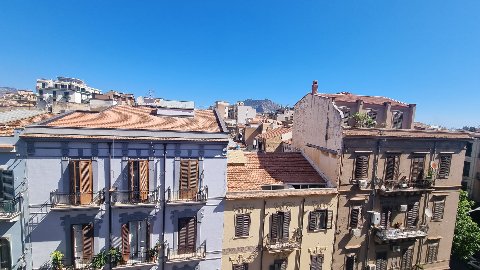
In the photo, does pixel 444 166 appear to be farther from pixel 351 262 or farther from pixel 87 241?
pixel 87 241

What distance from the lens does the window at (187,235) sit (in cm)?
2081

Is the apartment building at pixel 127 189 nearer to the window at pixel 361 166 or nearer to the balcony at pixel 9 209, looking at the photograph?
the balcony at pixel 9 209

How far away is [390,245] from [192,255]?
1957 centimetres

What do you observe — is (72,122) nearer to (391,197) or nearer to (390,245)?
(391,197)

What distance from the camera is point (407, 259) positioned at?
28.2 meters

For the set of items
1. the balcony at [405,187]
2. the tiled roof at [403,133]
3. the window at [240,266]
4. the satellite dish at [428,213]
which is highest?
the tiled roof at [403,133]

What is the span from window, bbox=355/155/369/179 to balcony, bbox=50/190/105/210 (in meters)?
21.1

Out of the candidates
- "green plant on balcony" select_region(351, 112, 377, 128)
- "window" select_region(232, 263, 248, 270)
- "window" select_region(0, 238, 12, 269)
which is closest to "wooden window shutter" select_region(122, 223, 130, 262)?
"window" select_region(0, 238, 12, 269)

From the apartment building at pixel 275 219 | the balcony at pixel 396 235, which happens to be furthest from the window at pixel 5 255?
the balcony at pixel 396 235

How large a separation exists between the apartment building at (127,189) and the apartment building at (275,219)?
1580 mm

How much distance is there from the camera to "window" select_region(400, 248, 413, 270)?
28.1 metres

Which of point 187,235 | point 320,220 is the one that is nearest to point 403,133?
point 320,220

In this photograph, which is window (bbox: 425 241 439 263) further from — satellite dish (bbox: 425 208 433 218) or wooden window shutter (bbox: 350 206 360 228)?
wooden window shutter (bbox: 350 206 360 228)

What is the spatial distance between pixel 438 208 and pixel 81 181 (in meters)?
32.9
